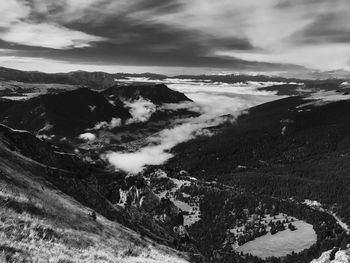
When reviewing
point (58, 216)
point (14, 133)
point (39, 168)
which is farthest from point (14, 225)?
point (14, 133)

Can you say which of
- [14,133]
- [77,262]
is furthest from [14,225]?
[14,133]

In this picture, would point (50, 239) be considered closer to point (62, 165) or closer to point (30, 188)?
point (30, 188)

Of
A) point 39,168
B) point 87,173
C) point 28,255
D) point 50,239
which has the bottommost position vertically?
point 87,173

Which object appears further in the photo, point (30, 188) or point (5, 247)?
point (30, 188)

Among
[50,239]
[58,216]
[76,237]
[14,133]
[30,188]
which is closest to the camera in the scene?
[50,239]

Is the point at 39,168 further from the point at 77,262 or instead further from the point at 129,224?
the point at 77,262

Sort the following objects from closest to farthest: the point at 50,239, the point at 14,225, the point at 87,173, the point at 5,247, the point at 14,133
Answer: the point at 5,247, the point at 14,225, the point at 50,239, the point at 14,133, the point at 87,173

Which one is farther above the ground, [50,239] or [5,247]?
[5,247]
